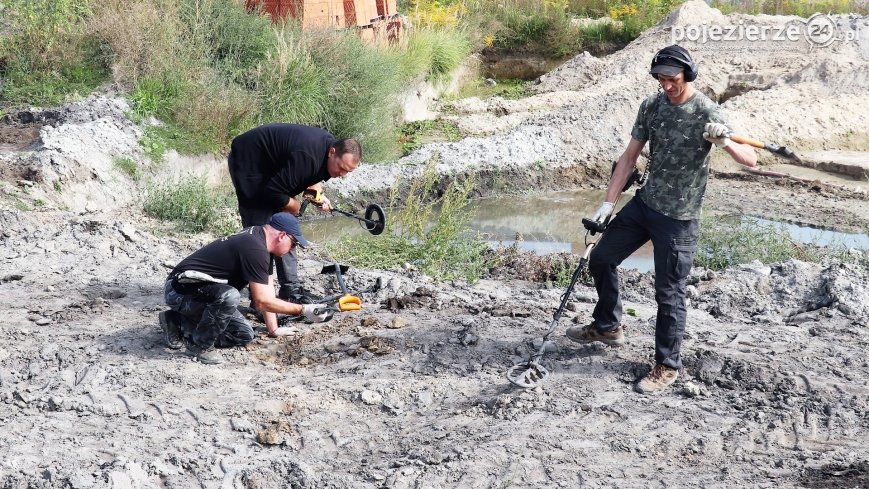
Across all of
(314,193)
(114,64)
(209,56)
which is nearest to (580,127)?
(209,56)

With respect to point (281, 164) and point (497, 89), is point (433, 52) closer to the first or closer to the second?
point (497, 89)

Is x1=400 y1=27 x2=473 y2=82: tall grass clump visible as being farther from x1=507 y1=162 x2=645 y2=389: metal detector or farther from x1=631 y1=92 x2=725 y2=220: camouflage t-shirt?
x1=631 y1=92 x2=725 y2=220: camouflage t-shirt

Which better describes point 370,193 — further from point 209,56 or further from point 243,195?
point 243,195

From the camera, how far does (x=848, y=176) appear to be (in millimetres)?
13203

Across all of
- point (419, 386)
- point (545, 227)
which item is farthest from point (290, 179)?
point (545, 227)

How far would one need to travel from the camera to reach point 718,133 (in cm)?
501

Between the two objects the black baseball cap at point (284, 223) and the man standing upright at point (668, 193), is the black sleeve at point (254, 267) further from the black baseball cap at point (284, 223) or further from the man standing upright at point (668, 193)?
the man standing upright at point (668, 193)

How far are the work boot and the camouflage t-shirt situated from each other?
2788 millimetres

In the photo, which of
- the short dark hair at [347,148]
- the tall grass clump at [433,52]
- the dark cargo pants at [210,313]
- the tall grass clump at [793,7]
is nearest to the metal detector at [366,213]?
the short dark hair at [347,148]

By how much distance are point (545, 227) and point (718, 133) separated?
6.69 metres

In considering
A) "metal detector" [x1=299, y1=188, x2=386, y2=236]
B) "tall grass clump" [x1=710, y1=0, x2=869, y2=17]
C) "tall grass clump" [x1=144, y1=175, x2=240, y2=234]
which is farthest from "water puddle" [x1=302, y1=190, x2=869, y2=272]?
"tall grass clump" [x1=710, y1=0, x2=869, y2=17]

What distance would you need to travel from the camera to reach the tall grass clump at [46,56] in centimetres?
1195

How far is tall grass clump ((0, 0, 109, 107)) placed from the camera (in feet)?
39.2

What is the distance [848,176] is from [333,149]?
9.58m
